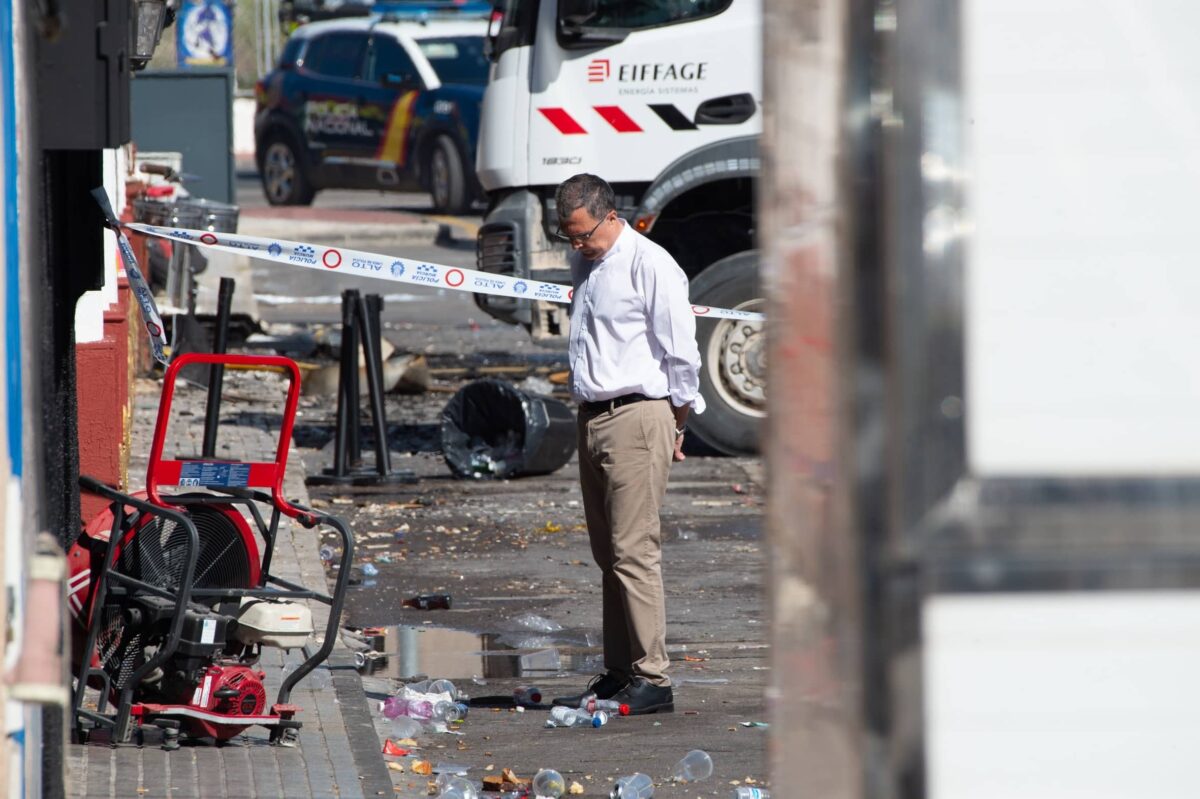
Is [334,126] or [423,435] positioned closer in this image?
[423,435]

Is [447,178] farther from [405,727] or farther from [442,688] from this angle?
[405,727]

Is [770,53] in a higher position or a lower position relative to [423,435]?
higher

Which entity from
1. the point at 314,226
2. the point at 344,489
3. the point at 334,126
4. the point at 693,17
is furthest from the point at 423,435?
the point at 334,126

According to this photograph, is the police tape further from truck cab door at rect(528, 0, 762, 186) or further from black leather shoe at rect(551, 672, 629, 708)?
black leather shoe at rect(551, 672, 629, 708)

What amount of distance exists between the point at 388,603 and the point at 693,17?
15.0 feet

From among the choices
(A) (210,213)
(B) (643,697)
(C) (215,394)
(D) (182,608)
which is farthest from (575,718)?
(A) (210,213)

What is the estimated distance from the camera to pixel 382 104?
24406 mm

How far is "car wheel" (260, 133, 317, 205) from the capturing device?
26047 mm

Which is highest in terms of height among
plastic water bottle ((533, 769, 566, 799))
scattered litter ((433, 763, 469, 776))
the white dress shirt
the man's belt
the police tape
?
the police tape

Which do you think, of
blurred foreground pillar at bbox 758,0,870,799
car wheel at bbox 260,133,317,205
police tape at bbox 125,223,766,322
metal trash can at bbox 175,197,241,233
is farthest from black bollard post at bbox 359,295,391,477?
car wheel at bbox 260,133,317,205

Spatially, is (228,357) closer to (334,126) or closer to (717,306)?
(717,306)

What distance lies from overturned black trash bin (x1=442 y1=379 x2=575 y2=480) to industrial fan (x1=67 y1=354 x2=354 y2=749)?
16.6ft

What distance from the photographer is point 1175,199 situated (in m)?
1.91

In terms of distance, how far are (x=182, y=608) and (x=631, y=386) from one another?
172 cm
